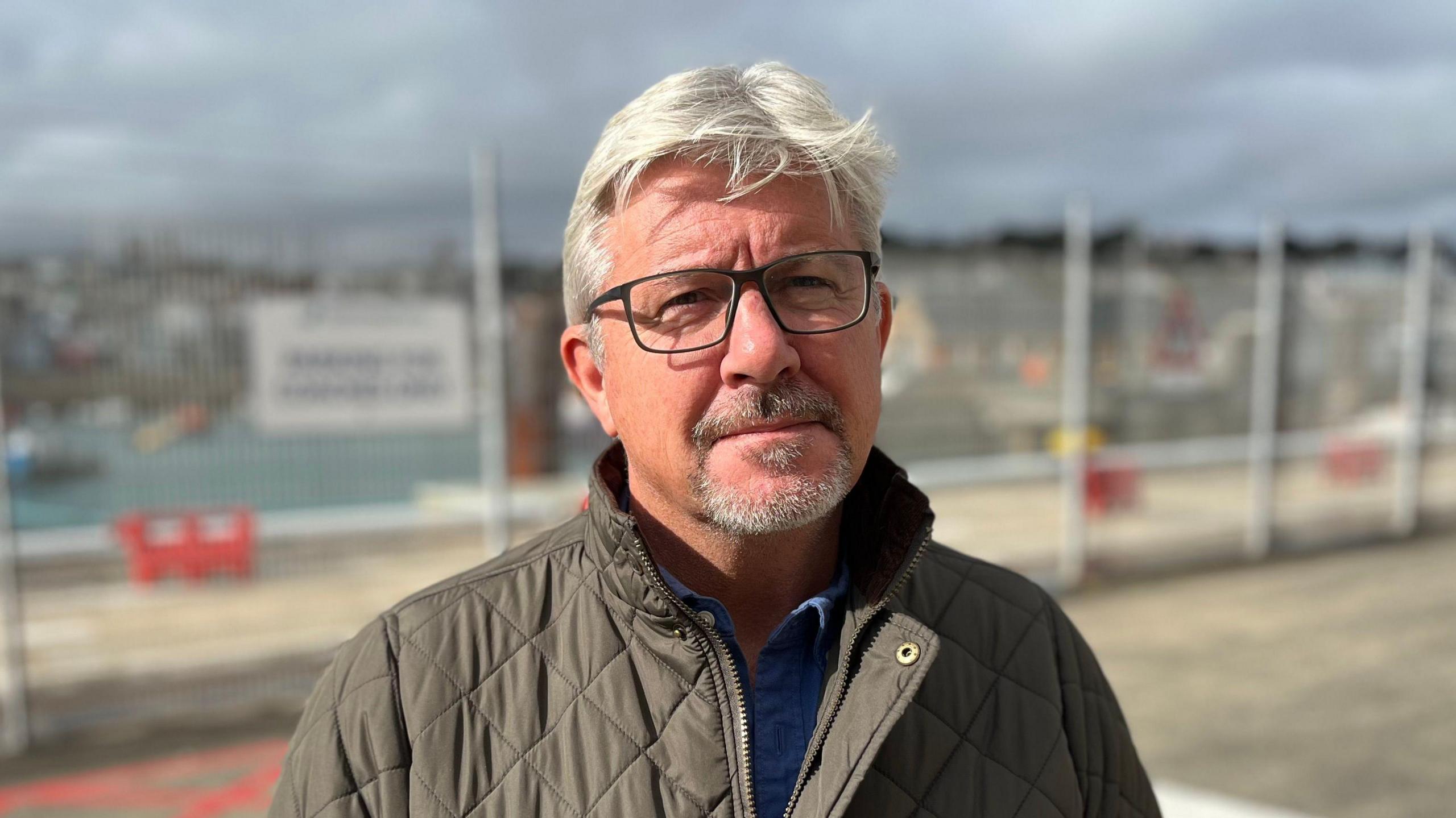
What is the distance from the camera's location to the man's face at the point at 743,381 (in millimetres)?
1263

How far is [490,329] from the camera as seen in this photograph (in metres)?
5.11

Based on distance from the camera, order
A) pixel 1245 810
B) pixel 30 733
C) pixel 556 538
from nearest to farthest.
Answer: pixel 556 538 → pixel 1245 810 → pixel 30 733

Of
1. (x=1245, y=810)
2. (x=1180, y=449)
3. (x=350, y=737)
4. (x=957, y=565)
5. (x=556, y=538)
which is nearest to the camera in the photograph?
(x=350, y=737)

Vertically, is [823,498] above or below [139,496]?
above

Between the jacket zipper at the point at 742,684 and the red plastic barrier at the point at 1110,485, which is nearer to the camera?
the jacket zipper at the point at 742,684

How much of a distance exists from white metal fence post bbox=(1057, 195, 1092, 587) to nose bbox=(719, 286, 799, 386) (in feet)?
21.4

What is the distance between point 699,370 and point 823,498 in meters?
0.23

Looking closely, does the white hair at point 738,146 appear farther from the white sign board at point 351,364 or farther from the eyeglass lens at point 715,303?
the white sign board at point 351,364

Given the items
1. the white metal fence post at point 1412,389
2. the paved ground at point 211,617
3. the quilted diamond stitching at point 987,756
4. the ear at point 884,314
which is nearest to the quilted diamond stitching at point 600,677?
the quilted diamond stitching at point 987,756

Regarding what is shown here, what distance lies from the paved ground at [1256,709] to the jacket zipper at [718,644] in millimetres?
3152

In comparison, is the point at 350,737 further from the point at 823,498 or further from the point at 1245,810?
the point at 1245,810

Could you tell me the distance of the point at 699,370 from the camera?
1.28 metres

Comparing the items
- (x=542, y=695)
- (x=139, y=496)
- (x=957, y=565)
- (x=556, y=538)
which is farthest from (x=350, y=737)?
(x=139, y=496)

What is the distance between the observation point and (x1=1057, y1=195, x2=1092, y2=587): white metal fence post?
7235 mm
